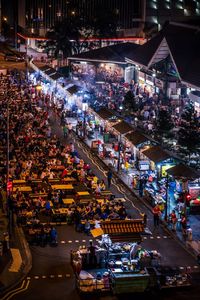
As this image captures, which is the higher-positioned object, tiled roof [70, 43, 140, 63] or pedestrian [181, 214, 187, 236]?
tiled roof [70, 43, 140, 63]

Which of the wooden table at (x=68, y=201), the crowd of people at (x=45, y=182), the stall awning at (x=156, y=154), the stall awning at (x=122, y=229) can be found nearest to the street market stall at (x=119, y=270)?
the stall awning at (x=122, y=229)

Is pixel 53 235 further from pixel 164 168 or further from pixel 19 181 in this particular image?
pixel 164 168

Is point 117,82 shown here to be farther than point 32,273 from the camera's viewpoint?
Yes

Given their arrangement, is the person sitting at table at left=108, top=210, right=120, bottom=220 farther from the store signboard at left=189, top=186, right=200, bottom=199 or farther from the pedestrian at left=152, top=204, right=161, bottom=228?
the store signboard at left=189, top=186, right=200, bottom=199

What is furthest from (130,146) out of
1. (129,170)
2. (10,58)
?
(10,58)

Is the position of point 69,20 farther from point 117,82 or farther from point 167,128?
point 167,128

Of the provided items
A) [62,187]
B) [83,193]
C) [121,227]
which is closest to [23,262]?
[121,227]

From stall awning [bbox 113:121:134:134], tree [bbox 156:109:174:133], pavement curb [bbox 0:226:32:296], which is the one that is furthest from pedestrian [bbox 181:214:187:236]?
stall awning [bbox 113:121:134:134]
